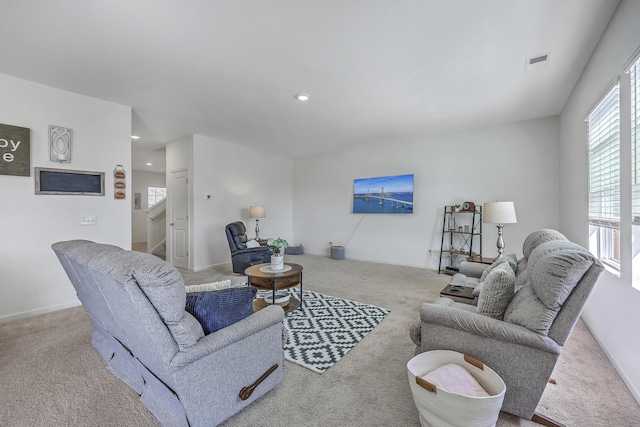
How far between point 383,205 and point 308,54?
3969 mm

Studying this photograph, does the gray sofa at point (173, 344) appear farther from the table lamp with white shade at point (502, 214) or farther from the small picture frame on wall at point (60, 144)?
the table lamp with white shade at point (502, 214)

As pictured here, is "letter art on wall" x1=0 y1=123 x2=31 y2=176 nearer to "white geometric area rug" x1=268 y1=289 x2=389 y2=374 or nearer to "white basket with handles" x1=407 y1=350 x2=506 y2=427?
"white geometric area rug" x1=268 y1=289 x2=389 y2=374

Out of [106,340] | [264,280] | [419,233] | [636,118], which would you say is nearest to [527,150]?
[419,233]

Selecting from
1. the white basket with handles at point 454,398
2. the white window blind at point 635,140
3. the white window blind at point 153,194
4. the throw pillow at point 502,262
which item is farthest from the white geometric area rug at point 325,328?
the white window blind at point 153,194

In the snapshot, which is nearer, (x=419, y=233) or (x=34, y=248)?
(x=34, y=248)

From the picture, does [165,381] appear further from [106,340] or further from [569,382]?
[569,382]

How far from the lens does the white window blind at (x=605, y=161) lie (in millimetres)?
2135

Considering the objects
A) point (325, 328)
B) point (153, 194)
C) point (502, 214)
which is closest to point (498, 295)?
point (325, 328)

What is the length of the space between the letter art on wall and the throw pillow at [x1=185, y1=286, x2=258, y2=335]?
10.2 ft

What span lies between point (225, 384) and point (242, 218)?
4.81 meters

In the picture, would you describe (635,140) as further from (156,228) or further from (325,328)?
(156,228)

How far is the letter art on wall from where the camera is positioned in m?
2.86

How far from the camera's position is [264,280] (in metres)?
2.91

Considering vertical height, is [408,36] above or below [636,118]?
above
